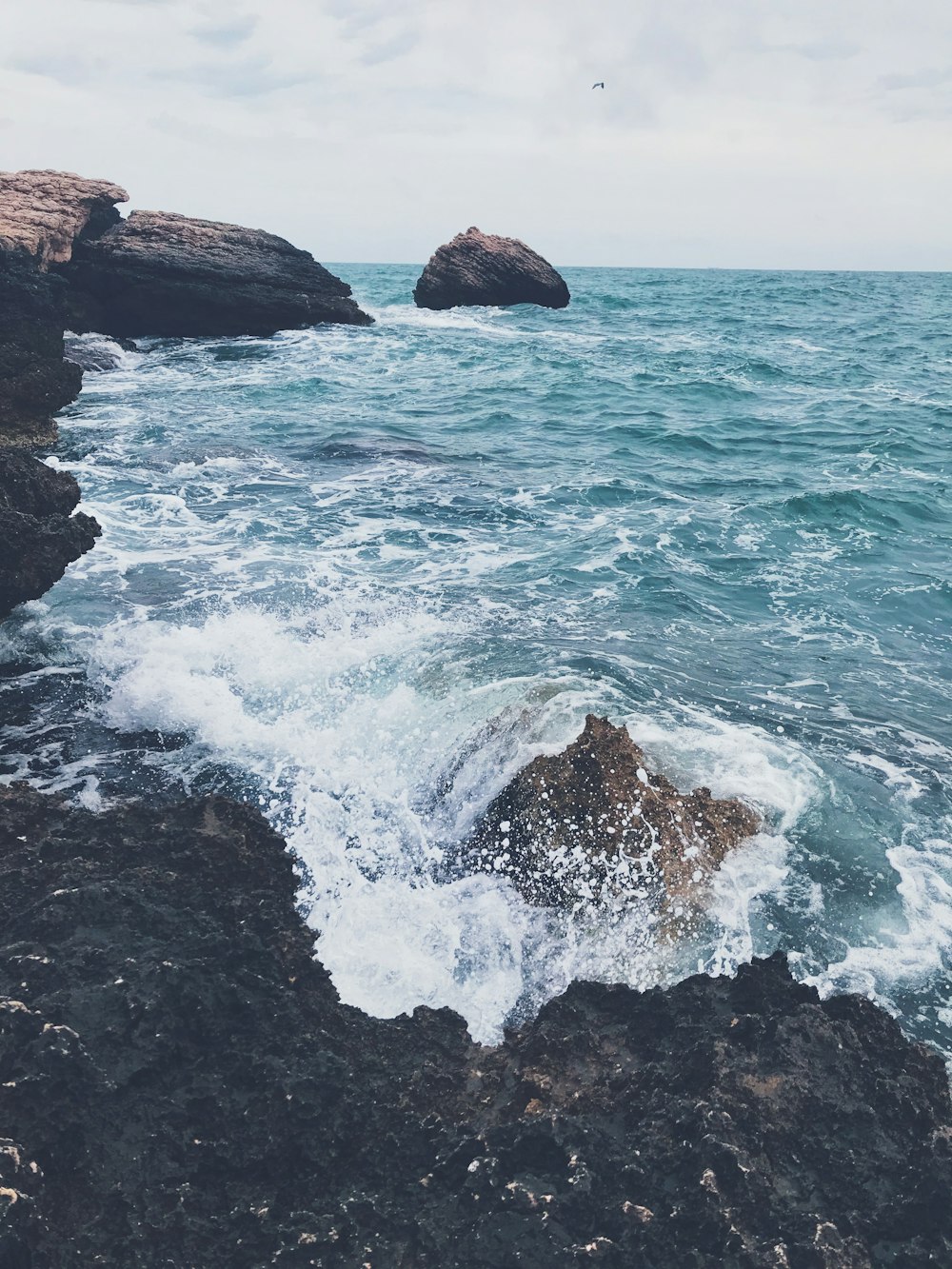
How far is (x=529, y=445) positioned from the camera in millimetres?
22344

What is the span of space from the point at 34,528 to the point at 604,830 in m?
7.30

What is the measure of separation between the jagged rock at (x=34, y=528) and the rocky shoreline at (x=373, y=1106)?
422 centimetres

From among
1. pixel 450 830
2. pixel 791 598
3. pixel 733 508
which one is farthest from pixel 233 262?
pixel 450 830

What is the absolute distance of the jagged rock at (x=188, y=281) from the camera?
113 ft

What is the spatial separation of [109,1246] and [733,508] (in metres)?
16.4

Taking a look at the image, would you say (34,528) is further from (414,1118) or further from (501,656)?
(414,1118)

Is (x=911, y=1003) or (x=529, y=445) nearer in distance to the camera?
(x=911, y=1003)

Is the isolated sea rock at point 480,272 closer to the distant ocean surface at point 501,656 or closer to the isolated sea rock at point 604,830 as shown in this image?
the distant ocean surface at point 501,656

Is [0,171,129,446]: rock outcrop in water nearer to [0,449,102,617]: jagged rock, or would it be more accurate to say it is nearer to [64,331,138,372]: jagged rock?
[64,331,138,372]: jagged rock

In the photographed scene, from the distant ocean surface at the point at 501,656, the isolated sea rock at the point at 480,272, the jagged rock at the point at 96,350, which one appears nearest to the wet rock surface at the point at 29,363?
the distant ocean surface at the point at 501,656

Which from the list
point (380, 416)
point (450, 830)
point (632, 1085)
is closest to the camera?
point (632, 1085)

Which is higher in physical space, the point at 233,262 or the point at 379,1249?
the point at 233,262

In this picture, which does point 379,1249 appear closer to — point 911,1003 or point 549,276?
point 911,1003

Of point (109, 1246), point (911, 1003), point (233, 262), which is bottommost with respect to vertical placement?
point (911, 1003)
